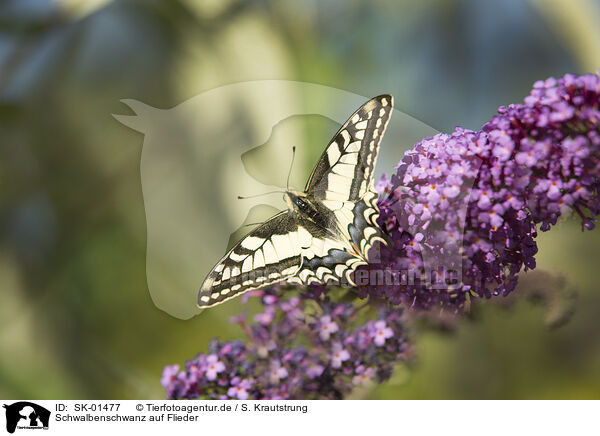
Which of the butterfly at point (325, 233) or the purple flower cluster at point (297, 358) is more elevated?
the butterfly at point (325, 233)

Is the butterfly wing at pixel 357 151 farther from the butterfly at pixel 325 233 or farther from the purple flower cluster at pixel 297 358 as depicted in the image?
the purple flower cluster at pixel 297 358

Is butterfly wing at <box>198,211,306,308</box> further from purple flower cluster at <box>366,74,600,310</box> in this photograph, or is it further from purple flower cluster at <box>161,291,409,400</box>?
purple flower cluster at <box>366,74,600,310</box>

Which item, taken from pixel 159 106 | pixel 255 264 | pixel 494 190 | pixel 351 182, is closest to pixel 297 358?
pixel 255 264

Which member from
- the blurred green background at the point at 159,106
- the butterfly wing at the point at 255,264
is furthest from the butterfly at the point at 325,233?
the blurred green background at the point at 159,106

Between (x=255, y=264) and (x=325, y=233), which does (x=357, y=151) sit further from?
(x=255, y=264)

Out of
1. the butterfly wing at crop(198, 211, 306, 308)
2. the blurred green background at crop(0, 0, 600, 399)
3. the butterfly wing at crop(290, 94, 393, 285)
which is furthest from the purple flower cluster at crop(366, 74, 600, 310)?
the blurred green background at crop(0, 0, 600, 399)

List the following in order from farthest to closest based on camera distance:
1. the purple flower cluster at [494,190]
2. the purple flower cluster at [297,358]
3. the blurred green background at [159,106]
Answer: the blurred green background at [159,106] → the purple flower cluster at [297,358] → the purple flower cluster at [494,190]

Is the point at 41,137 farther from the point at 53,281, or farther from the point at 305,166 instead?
the point at 305,166
